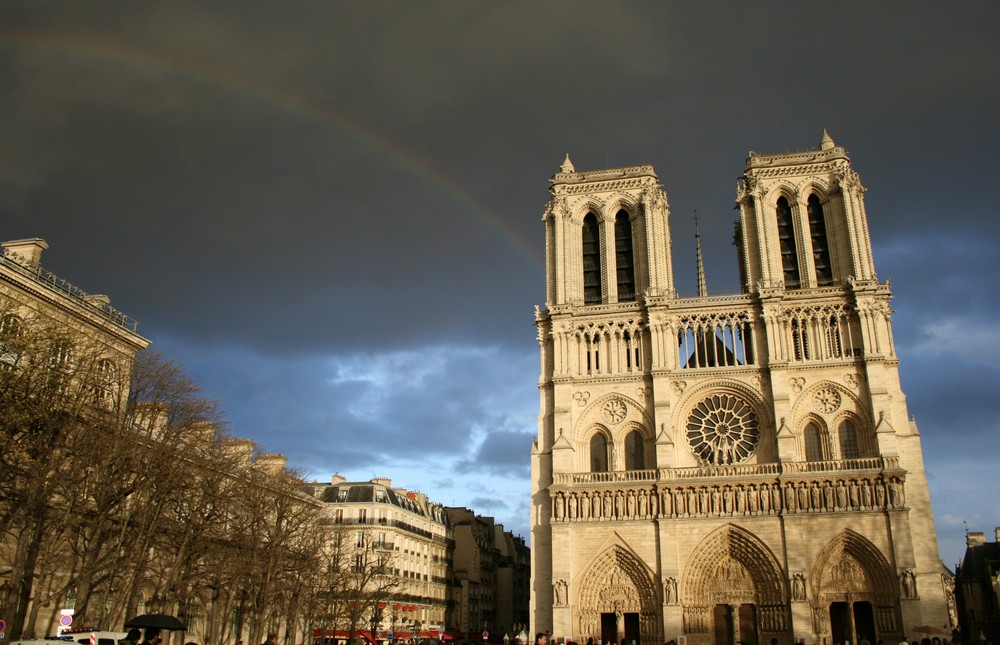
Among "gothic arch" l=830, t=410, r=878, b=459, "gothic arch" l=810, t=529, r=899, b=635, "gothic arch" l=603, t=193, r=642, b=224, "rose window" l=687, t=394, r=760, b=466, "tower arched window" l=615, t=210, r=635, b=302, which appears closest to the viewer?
"gothic arch" l=810, t=529, r=899, b=635

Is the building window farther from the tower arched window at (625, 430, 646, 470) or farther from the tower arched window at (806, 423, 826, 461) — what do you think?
the tower arched window at (806, 423, 826, 461)

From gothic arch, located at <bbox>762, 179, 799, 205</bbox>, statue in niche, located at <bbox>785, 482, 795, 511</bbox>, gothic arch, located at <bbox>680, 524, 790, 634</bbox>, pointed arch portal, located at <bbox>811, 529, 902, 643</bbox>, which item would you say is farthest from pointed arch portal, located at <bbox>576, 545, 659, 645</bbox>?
gothic arch, located at <bbox>762, 179, 799, 205</bbox>

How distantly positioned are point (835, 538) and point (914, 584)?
11.9 feet

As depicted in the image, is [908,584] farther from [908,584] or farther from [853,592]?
[853,592]

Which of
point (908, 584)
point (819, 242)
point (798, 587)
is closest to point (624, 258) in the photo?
point (819, 242)

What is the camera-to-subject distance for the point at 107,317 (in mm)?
32188

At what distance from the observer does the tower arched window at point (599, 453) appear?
45.3m

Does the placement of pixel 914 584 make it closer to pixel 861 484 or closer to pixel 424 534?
pixel 861 484

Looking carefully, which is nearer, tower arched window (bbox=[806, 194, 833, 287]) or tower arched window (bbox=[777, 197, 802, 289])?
tower arched window (bbox=[806, 194, 833, 287])

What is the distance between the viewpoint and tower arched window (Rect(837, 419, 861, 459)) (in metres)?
43.0

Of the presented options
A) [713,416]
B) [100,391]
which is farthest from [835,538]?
[100,391]

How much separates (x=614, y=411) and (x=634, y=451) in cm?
226

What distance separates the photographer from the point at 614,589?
1656 inches

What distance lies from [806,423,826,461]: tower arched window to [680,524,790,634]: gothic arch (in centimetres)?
545
